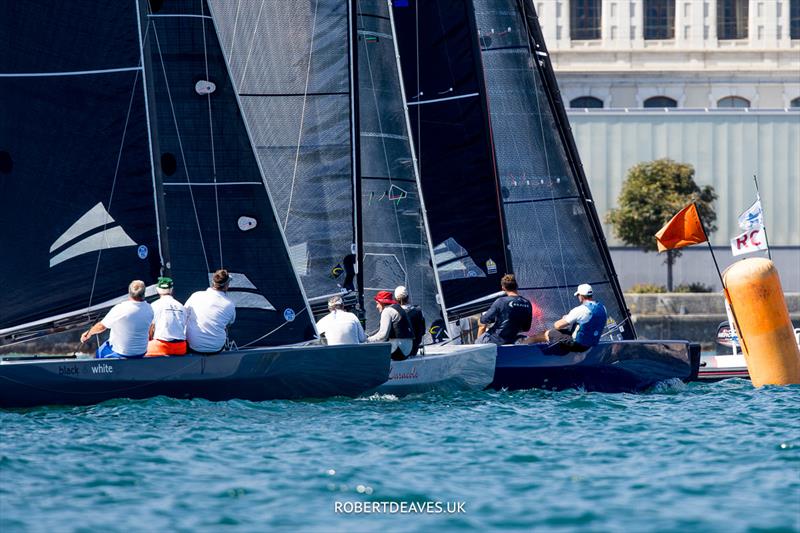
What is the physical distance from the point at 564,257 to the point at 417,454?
907 cm

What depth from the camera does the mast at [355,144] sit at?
17.9 metres

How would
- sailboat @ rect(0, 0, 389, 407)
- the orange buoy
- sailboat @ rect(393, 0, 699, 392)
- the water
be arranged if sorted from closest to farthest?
1. the water
2. sailboat @ rect(0, 0, 389, 407)
3. sailboat @ rect(393, 0, 699, 392)
4. the orange buoy

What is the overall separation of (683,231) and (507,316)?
164 inches

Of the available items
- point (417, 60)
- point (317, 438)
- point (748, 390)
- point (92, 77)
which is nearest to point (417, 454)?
point (317, 438)

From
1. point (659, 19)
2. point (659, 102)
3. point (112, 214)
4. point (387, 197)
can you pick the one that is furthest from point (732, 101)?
point (112, 214)

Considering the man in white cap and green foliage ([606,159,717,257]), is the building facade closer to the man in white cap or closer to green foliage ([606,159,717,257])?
green foliage ([606,159,717,257])

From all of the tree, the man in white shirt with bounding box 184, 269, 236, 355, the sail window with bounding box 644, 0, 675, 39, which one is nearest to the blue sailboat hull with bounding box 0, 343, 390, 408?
the man in white shirt with bounding box 184, 269, 236, 355

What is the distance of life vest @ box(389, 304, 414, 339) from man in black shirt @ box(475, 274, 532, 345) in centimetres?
169

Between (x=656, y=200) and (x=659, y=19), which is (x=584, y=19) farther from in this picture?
(x=656, y=200)

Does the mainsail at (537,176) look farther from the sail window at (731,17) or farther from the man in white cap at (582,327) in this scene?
the sail window at (731,17)

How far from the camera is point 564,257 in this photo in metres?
20.4

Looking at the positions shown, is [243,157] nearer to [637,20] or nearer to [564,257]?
[564,257]

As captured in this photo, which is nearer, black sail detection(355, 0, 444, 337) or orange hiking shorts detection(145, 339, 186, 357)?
orange hiking shorts detection(145, 339, 186, 357)

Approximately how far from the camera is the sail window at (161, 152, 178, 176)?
15938 mm
